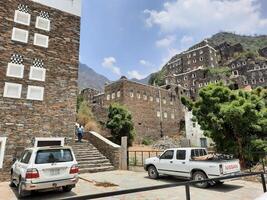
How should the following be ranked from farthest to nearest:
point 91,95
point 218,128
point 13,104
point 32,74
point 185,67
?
point 185,67, point 91,95, point 218,128, point 32,74, point 13,104

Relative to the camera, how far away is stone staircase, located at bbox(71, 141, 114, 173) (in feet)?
43.1

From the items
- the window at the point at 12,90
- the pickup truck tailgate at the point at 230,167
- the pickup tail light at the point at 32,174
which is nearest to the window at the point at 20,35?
the window at the point at 12,90

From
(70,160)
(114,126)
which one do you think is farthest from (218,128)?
(114,126)

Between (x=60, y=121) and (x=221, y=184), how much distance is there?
970 centimetres

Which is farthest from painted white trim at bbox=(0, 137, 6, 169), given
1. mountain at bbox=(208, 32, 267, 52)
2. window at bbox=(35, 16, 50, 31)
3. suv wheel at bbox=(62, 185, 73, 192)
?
mountain at bbox=(208, 32, 267, 52)

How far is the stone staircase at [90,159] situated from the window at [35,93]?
3765 millimetres

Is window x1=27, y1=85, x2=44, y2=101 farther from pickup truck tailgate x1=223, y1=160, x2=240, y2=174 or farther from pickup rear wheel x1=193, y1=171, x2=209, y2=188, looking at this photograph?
pickup truck tailgate x1=223, y1=160, x2=240, y2=174

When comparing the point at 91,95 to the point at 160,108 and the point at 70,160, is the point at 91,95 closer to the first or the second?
the point at 160,108

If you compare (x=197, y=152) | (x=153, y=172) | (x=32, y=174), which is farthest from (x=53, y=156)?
(x=197, y=152)

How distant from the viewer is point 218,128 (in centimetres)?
1413

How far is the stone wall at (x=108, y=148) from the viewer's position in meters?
14.1

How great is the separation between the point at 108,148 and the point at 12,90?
22.6 feet

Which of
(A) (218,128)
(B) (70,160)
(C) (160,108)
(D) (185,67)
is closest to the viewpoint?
(B) (70,160)

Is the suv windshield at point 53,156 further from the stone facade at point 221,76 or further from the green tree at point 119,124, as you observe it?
the stone facade at point 221,76
